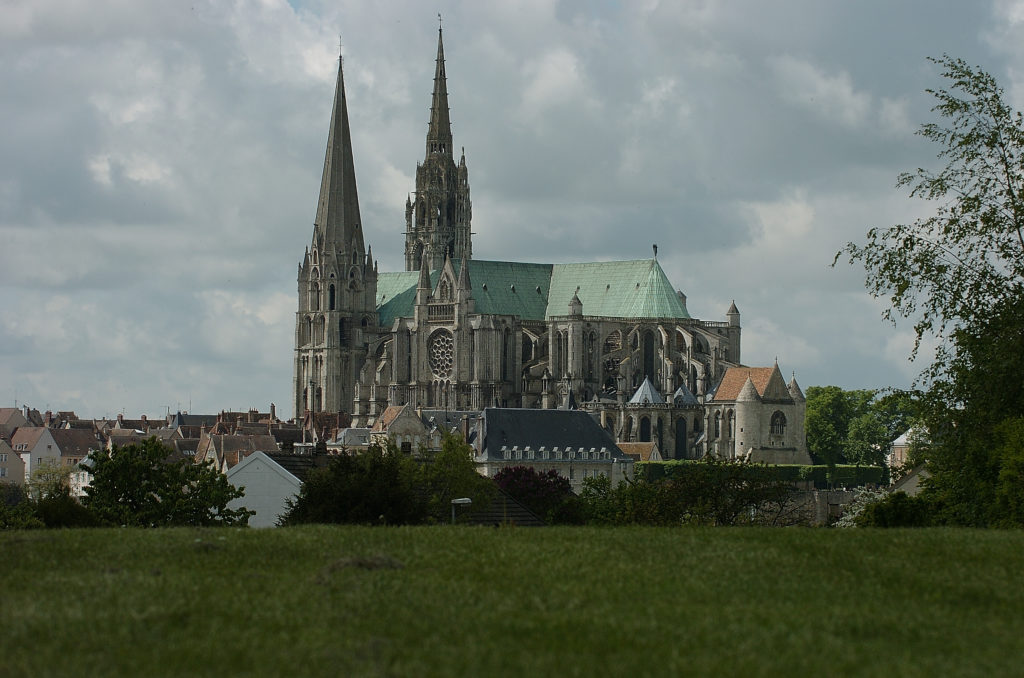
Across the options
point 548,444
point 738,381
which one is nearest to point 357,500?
point 548,444

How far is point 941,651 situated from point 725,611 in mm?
2636

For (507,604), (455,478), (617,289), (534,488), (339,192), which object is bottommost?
(507,604)

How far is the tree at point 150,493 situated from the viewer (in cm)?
4003

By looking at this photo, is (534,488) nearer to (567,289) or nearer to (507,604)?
(507,604)

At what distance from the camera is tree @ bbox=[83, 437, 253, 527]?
4003 cm

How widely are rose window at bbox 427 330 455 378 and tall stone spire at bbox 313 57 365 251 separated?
50.0ft

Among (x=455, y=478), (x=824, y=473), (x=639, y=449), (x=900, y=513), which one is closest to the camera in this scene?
(x=900, y=513)

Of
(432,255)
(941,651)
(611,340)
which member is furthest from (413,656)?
(432,255)

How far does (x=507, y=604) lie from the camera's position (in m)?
18.8

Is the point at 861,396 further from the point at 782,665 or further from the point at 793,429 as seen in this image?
the point at 782,665

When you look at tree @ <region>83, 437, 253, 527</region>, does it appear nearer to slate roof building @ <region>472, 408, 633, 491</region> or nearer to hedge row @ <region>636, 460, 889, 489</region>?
slate roof building @ <region>472, 408, 633, 491</region>

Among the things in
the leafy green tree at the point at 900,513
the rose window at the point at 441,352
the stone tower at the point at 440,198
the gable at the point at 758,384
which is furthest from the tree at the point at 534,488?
the stone tower at the point at 440,198

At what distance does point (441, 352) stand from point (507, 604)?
395 feet

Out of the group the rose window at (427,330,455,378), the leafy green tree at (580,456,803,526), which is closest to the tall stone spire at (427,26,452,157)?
the rose window at (427,330,455,378)
